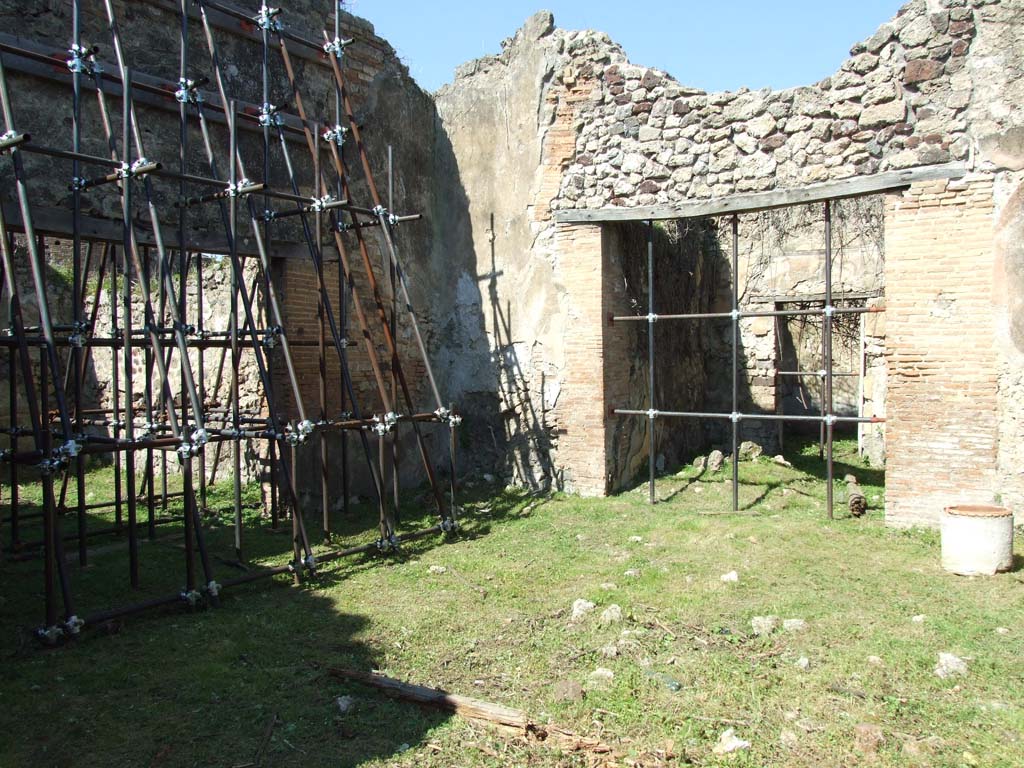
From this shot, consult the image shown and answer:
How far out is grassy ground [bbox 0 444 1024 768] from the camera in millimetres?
3289

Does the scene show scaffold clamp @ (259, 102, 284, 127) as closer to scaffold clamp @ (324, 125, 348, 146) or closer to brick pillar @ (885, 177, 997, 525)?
scaffold clamp @ (324, 125, 348, 146)

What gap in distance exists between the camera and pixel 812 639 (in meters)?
4.36

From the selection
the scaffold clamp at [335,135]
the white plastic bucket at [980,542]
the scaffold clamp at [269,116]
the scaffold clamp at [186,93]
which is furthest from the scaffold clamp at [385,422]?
the white plastic bucket at [980,542]

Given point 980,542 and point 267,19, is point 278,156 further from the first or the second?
point 980,542

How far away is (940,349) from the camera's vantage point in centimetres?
648

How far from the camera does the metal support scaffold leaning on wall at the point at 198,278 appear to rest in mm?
4770

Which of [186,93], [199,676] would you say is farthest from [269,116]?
[199,676]

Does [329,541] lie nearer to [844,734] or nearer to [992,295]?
[844,734]

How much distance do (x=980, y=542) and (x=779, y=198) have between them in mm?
3394

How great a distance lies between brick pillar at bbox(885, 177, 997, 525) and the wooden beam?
4.3 inches

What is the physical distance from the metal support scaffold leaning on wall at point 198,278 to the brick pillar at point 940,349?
12.6ft

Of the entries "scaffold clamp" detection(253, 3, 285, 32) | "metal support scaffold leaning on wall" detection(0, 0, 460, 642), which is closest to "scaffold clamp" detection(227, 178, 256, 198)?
"metal support scaffold leaning on wall" detection(0, 0, 460, 642)

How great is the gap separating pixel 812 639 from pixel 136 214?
5.89m

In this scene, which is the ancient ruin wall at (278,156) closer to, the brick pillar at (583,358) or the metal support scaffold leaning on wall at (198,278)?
the metal support scaffold leaning on wall at (198,278)
